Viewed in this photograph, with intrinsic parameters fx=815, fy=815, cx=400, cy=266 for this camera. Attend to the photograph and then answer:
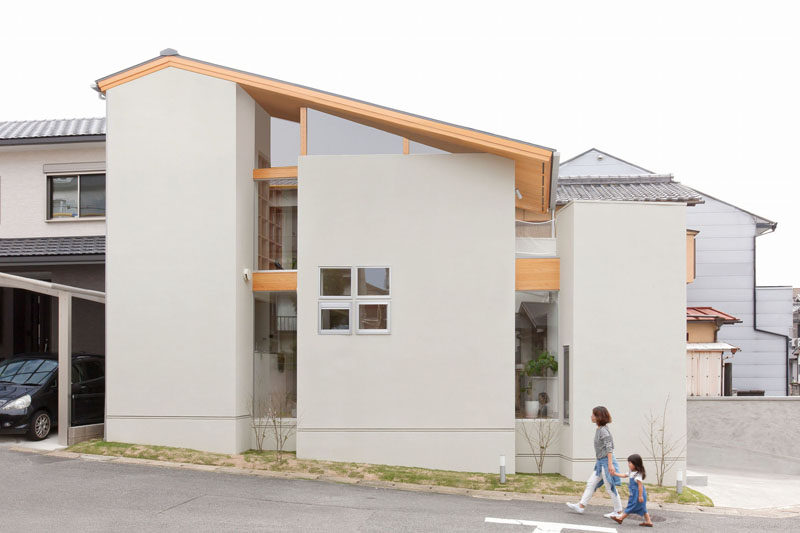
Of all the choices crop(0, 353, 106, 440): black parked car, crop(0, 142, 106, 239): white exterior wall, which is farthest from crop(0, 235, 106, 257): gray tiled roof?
crop(0, 353, 106, 440): black parked car

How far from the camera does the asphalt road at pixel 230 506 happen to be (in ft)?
32.8


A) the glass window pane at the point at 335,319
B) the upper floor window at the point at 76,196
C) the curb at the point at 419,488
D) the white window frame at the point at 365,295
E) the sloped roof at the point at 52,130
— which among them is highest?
the sloped roof at the point at 52,130

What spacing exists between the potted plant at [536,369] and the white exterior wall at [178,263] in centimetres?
518

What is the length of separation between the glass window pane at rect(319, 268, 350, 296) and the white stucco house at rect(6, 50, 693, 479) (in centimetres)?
3

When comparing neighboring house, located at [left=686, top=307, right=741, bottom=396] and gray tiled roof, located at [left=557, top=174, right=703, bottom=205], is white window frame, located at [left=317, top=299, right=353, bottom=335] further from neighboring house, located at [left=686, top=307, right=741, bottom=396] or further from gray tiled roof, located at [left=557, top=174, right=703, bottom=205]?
gray tiled roof, located at [left=557, top=174, right=703, bottom=205]

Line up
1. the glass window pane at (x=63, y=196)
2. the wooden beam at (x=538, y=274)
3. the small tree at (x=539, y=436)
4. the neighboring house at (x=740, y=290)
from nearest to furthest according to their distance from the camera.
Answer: the small tree at (x=539, y=436) < the wooden beam at (x=538, y=274) < the glass window pane at (x=63, y=196) < the neighboring house at (x=740, y=290)

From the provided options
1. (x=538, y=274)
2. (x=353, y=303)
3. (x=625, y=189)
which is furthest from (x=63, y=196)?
(x=625, y=189)

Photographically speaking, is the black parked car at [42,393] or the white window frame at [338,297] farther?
the white window frame at [338,297]

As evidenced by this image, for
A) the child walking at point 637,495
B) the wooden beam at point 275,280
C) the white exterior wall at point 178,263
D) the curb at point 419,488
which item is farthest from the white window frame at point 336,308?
the child walking at point 637,495

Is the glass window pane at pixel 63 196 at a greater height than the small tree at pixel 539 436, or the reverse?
the glass window pane at pixel 63 196

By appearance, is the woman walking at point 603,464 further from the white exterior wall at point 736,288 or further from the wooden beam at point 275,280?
the white exterior wall at point 736,288

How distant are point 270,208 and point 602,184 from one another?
45.7 feet

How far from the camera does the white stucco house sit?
14359 mm

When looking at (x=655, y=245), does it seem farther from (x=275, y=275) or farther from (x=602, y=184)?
(x=602, y=184)
